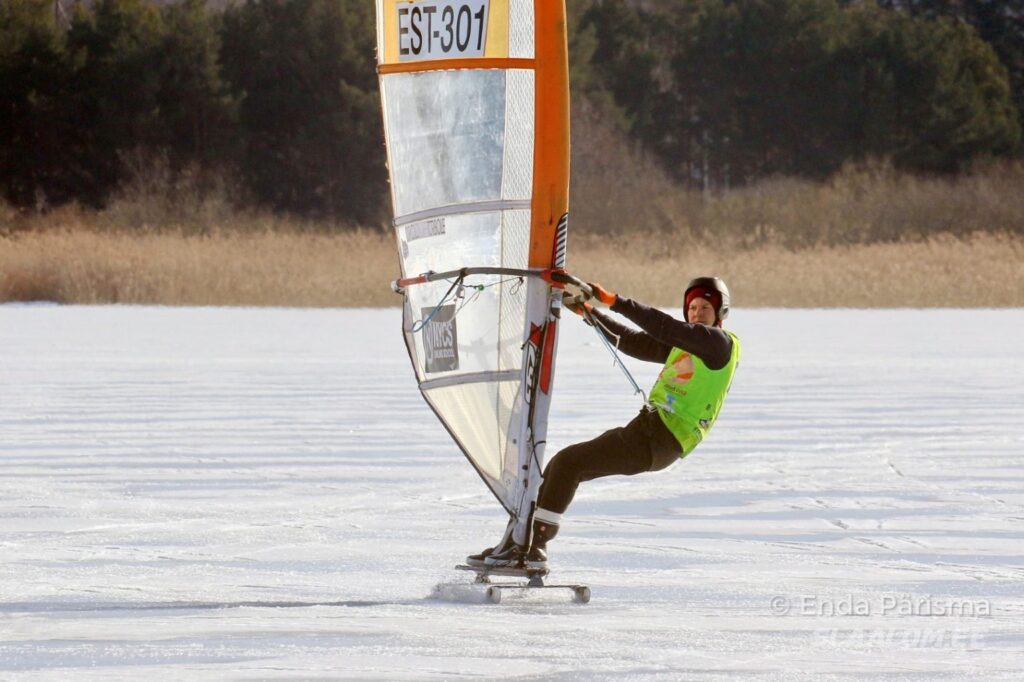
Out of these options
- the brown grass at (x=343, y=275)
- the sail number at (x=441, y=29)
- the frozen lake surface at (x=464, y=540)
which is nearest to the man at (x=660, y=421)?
the frozen lake surface at (x=464, y=540)

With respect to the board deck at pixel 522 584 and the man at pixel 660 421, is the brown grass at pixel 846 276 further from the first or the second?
the board deck at pixel 522 584

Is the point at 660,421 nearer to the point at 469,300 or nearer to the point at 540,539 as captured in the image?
the point at 540,539

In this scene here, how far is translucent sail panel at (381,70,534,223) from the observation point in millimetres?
4754

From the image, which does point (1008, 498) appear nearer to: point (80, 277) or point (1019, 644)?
point (1019, 644)

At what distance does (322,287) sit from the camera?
68.7 ft

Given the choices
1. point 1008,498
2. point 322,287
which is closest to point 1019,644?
point 1008,498

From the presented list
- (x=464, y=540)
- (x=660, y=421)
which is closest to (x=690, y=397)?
(x=660, y=421)

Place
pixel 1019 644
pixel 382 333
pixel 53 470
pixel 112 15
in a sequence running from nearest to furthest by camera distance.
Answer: pixel 1019 644, pixel 53 470, pixel 382 333, pixel 112 15

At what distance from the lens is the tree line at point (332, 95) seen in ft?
125

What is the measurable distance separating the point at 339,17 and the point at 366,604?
121 feet

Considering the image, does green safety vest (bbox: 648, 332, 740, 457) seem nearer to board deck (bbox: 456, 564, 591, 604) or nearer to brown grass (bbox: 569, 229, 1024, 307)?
board deck (bbox: 456, 564, 591, 604)

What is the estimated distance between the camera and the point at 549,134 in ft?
15.4

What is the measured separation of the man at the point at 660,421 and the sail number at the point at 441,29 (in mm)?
765

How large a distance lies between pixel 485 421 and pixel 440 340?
27 centimetres
